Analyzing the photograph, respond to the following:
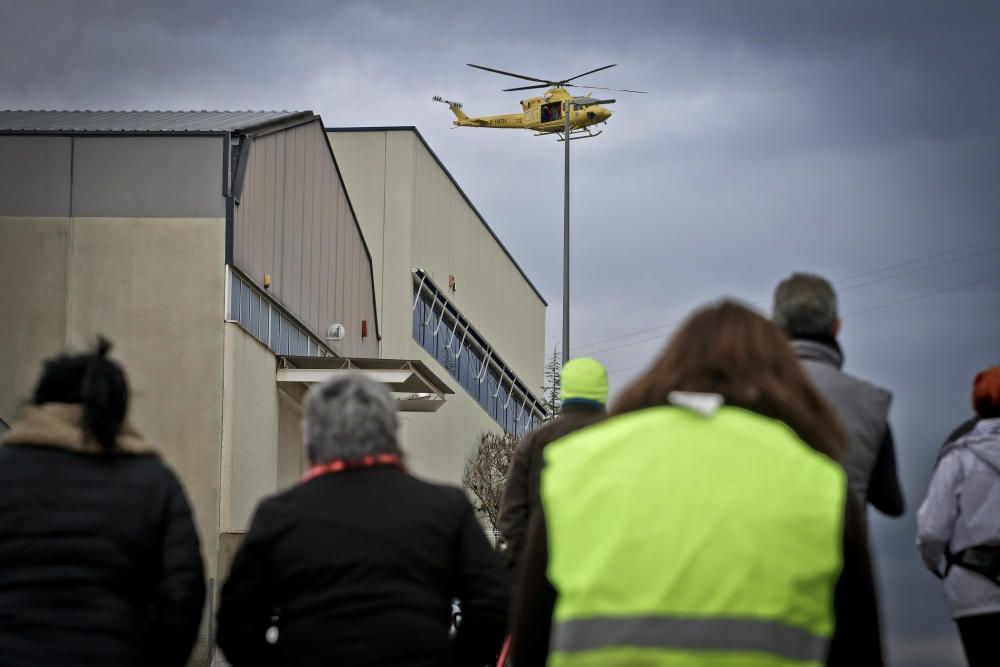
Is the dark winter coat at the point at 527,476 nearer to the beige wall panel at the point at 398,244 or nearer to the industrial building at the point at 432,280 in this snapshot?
the industrial building at the point at 432,280

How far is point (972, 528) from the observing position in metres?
6.71

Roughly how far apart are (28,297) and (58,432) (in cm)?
2118

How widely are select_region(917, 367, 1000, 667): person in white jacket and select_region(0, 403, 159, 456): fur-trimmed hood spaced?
3.81m

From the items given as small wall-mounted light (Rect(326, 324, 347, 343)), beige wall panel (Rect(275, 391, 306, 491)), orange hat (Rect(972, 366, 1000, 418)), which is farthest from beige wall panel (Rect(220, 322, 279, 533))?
orange hat (Rect(972, 366, 1000, 418))

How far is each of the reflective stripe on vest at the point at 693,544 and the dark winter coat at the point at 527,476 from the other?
413 cm

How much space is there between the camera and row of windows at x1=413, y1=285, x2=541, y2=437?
4955 centimetres

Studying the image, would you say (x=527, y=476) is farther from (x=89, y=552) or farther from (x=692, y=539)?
(x=692, y=539)

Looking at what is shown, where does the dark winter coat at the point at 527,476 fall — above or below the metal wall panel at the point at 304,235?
below

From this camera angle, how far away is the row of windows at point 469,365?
49.5m

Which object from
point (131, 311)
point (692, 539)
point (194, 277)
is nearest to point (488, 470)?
point (194, 277)

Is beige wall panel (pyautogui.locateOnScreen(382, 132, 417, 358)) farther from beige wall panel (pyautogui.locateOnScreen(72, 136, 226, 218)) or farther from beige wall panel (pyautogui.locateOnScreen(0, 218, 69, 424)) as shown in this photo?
beige wall panel (pyautogui.locateOnScreen(0, 218, 69, 424))

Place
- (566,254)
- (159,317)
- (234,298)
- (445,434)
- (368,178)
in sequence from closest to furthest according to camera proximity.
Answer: (159,317) < (234,298) < (566,254) < (368,178) < (445,434)

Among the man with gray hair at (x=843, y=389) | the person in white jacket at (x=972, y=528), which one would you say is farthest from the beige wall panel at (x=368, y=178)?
the man with gray hair at (x=843, y=389)

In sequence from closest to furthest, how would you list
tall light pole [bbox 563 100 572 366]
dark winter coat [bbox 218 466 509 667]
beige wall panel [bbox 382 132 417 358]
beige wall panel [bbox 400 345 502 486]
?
dark winter coat [bbox 218 466 509 667] < tall light pole [bbox 563 100 572 366] < beige wall panel [bbox 400 345 502 486] < beige wall panel [bbox 382 132 417 358]
